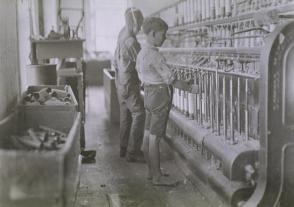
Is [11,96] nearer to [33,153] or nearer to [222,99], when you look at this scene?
[33,153]

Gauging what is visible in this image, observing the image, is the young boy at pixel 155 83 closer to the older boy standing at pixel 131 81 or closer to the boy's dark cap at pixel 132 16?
the older boy standing at pixel 131 81

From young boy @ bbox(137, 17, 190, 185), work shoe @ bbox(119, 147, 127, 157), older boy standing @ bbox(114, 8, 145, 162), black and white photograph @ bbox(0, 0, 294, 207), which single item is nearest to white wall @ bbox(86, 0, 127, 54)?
black and white photograph @ bbox(0, 0, 294, 207)

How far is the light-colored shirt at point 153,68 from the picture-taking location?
3689 mm

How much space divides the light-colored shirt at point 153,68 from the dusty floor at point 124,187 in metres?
1.00

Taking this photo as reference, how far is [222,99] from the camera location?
3.76m

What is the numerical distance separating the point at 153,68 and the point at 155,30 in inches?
13.6

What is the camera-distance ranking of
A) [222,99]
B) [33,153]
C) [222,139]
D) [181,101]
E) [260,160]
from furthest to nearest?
[181,101], [222,99], [222,139], [260,160], [33,153]

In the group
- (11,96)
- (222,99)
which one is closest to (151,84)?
(222,99)

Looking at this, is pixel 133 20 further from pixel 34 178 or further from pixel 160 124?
pixel 34 178

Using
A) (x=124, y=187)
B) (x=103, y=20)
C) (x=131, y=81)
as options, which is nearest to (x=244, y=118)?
(x=124, y=187)

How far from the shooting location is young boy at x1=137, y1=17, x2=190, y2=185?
12.2 feet

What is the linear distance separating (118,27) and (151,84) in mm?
10834

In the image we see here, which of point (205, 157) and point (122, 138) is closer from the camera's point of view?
point (205, 157)

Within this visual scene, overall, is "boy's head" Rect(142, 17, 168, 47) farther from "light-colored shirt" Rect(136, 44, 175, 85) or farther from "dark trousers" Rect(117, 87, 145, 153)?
"dark trousers" Rect(117, 87, 145, 153)
